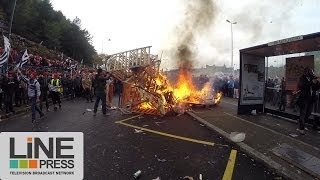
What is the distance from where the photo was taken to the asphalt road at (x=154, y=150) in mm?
6652

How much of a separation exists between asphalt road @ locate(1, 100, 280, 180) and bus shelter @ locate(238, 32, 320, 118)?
346 cm

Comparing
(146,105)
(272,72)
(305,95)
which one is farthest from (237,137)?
(272,72)

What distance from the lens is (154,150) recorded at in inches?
327

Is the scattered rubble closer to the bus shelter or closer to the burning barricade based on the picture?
the bus shelter

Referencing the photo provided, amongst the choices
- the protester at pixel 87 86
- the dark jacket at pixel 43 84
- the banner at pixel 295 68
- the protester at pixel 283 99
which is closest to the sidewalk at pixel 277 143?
the protester at pixel 283 99

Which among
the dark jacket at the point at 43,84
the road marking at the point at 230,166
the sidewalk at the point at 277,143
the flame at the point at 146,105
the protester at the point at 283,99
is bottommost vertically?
the road marking at the point at 230,166

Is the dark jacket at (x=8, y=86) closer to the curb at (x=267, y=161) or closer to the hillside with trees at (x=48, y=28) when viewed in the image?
the curb at (x=267, y=161)

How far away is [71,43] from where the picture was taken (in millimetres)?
67250

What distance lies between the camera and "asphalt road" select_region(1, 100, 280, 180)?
6.65 meters

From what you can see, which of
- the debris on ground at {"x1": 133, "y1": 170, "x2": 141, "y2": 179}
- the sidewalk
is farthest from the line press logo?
the sidewalk

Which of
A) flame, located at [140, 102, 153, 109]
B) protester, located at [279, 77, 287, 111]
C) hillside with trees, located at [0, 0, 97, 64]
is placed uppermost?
hillside with trees, located at [0, 0, 97, 64]

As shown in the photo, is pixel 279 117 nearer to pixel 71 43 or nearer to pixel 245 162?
pixel 245 162

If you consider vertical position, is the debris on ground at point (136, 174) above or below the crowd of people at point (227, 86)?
below

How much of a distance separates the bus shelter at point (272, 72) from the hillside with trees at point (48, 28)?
40.2 metres
